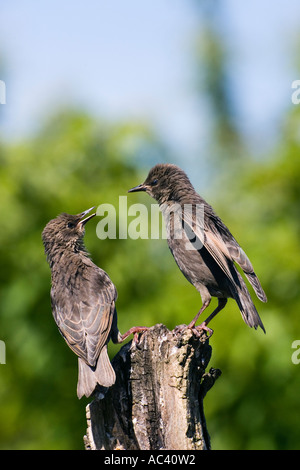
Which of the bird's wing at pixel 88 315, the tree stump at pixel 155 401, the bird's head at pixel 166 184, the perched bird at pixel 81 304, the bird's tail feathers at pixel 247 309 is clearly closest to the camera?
the tree stump at pixel 155 401

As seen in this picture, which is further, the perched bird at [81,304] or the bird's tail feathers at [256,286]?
the bird's tail feathers at [256,286]

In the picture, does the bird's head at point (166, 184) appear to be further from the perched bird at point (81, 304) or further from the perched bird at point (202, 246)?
the perched bird at point (81, 304)

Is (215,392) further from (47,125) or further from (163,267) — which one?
(47,125)

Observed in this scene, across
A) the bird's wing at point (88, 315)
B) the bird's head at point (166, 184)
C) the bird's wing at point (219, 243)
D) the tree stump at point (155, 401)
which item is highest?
the bird's head at point (166, 184)

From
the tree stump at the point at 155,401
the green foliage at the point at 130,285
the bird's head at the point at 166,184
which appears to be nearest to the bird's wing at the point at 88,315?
the tree stump at the point at 155,401

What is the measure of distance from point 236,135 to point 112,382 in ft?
76.2

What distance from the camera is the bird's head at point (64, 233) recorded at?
6262mm

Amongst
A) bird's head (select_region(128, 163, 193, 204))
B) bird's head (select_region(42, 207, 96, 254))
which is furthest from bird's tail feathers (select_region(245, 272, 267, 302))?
bird's head (select_region(42, 207, 96, 254))

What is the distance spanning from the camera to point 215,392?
9375 millimetres

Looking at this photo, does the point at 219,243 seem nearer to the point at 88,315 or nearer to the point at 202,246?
the point at 202,246

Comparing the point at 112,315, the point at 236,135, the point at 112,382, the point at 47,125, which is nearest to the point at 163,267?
the point at 47,125

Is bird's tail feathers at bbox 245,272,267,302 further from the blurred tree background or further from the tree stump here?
the blurred tree background

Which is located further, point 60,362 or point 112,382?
point 60,362

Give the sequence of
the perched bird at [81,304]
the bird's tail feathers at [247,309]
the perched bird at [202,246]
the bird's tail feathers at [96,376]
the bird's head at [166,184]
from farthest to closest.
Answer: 1. the bird's head at [166,184]
2. the perched bird at [202,246]
3. the bird's tail feathers at [247,309]
4. the perched bird at [81,304]
5. the bird's tail feathers at [96,376]
